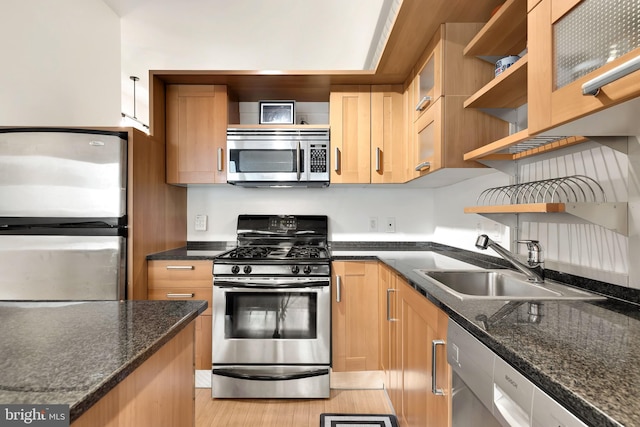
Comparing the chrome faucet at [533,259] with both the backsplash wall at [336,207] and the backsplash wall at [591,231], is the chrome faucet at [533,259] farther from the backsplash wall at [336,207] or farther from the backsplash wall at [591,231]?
the backsplash wall at [336,207]

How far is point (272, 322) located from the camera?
214cm

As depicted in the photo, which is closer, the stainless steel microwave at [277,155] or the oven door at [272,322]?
the oven door at [272,322]

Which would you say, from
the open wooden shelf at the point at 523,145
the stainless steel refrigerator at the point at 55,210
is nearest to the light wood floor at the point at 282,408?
the stainless steel refrigerator at the point at 55,210

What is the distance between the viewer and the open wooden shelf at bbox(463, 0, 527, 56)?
129cm

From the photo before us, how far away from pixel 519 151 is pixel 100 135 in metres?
2.32

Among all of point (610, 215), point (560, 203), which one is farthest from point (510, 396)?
point (610, 215)

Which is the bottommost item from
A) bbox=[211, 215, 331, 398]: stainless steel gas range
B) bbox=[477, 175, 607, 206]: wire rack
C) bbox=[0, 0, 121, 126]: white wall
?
bbox=[211, 215, 331, 398]: stainless steel gas range

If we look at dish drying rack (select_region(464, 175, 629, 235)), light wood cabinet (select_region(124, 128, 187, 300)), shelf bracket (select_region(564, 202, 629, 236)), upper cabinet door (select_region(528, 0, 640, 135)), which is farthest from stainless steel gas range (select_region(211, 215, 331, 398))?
upper cabinet door (select_region(528, 0, 640, 135))

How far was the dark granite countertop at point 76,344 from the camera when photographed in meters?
0.50

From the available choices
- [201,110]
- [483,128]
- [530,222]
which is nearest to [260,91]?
[201,110]

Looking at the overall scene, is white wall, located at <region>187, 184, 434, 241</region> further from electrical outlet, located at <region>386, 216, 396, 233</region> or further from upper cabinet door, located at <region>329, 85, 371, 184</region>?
upper cabinet door, located at <region>329, 85, 371, 184</region>

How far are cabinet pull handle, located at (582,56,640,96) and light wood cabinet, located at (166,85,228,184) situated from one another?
2.22 metres

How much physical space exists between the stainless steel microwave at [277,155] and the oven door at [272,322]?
80cm

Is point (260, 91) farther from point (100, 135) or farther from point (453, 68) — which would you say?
point (453, 68)
